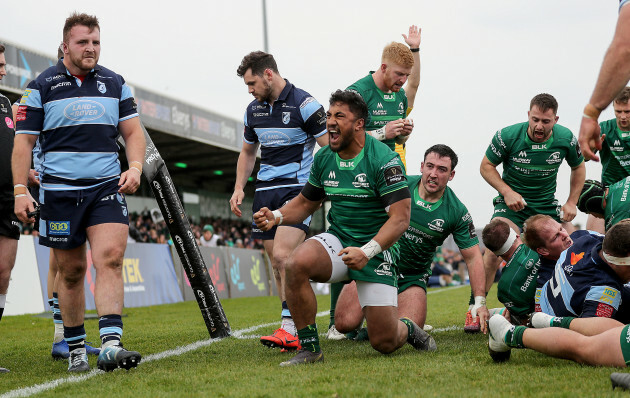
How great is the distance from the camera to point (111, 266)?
16.7ft

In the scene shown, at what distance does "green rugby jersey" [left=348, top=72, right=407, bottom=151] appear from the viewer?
24.3ft

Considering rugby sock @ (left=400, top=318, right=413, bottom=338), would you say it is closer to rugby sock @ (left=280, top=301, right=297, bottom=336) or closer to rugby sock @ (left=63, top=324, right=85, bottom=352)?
rugby sock @ (left=280, top=301, right=297, bottom=336)

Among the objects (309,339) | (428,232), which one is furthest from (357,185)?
(428,232)

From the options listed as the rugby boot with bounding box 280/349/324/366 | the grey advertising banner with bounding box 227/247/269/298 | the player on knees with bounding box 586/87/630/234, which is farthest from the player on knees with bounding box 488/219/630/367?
the grey advertising banner with bounding box 227/247/269/298

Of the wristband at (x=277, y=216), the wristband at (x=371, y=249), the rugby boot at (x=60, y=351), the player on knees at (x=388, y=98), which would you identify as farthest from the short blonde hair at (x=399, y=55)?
the rugby boot at (x=60, y=351)

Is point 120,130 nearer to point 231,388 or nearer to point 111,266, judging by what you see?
point 111,266

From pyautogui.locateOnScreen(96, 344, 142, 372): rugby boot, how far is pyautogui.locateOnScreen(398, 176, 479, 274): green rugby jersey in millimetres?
2991

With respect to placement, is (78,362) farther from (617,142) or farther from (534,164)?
(617,142)

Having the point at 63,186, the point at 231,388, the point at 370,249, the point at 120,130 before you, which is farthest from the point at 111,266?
the point at 370,249

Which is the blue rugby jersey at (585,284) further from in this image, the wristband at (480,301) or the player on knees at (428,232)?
the player on knees at (428,232)

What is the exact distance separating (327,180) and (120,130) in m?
1.56

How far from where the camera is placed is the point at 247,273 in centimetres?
2084

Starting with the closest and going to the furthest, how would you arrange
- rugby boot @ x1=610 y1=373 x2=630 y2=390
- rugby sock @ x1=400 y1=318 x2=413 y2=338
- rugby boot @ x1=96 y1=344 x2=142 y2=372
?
rugby boot @ x1=610 y1=373 x2=630 y2=390
rugby boot @ x1=96 y1=344 x2=142 y2=372
rugby sock @ x1=400 y1=318 x2=413 y2=338

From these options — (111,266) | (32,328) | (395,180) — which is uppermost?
(395,180)
